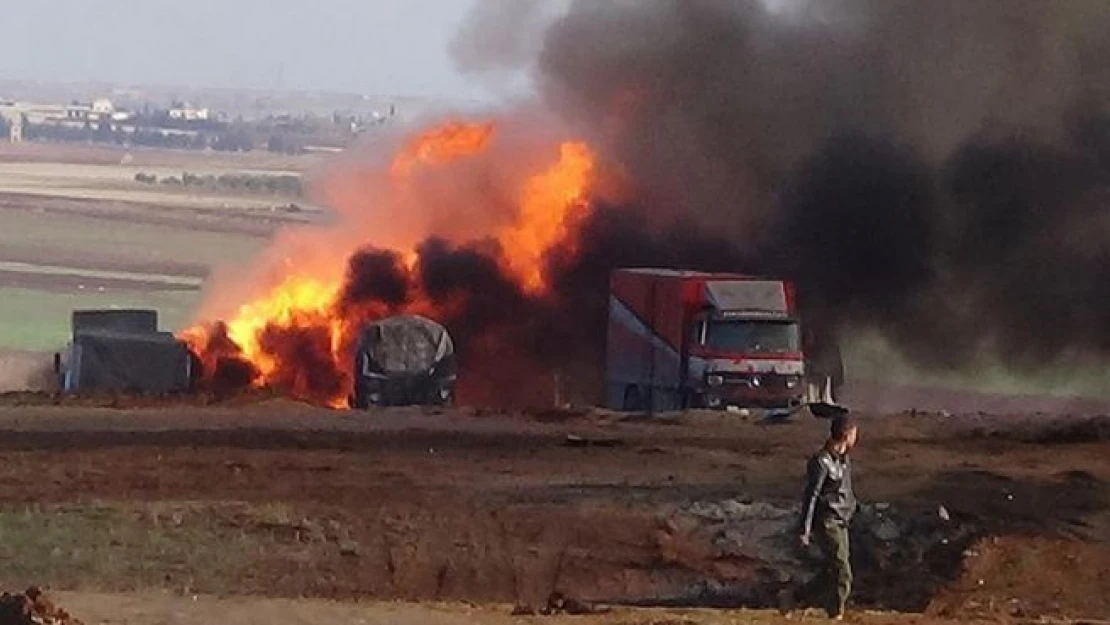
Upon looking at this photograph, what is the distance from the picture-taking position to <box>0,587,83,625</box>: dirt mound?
1797 cm

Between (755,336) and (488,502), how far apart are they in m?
14.8

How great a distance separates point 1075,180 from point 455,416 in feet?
65.9

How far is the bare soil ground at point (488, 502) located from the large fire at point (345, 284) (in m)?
9.36

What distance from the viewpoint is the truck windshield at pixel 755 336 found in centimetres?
4519

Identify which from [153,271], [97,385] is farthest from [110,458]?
[153,271]

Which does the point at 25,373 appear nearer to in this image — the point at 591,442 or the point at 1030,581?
the point at 591,442

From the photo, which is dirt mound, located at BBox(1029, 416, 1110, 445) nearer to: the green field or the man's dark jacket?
the man's dark jacket

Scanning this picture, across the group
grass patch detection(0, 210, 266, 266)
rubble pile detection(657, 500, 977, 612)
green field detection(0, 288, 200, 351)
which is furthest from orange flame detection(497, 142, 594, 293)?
grass patch detection(0, 210, 266, 266)

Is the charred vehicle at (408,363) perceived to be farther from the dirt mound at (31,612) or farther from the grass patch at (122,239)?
the grass patch at (122,239)

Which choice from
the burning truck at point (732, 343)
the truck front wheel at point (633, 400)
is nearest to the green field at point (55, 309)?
the truck front wheel at point (633, 400)

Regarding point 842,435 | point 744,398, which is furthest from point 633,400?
point 842,435

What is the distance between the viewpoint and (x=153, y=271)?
97.9m

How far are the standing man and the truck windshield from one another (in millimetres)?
24147

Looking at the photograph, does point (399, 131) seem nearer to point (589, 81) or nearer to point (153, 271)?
point (589, 81)
